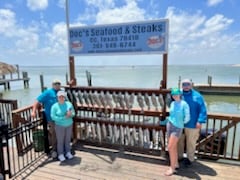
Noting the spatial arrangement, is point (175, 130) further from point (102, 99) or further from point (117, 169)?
point (102, 99)

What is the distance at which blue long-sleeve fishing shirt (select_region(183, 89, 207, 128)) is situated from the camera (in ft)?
10.5

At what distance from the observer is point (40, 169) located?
3471 mm

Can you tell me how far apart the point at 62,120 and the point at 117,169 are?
1.25 m

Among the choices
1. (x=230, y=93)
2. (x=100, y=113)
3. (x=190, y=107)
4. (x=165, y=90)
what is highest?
(x=165, y=90)

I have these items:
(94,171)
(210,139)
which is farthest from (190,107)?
(94,171)

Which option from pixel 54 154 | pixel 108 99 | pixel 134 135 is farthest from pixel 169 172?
pixel 54 154

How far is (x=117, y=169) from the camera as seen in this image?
3469 mm

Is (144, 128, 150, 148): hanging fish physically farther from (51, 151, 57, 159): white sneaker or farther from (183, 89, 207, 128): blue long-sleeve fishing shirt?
(51, 151, 57, 159): white sneaker

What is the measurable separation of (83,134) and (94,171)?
3.82 ft

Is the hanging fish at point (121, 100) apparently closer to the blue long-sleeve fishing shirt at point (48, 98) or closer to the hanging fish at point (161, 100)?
the hanging fish at point (161, 100)

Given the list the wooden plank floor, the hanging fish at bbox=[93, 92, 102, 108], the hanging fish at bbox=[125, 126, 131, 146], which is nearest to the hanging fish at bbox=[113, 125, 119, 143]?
the hanging fish at bbox=[125, 126, 131, 146]

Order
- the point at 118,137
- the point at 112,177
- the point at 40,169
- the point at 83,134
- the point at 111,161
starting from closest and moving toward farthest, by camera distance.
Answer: the point at 112,177, the point at 40,169, the point at 111,161, the point at 118,137, the point at 83,134

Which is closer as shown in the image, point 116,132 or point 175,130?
point 175,130

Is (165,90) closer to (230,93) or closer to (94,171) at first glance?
(94,171)
